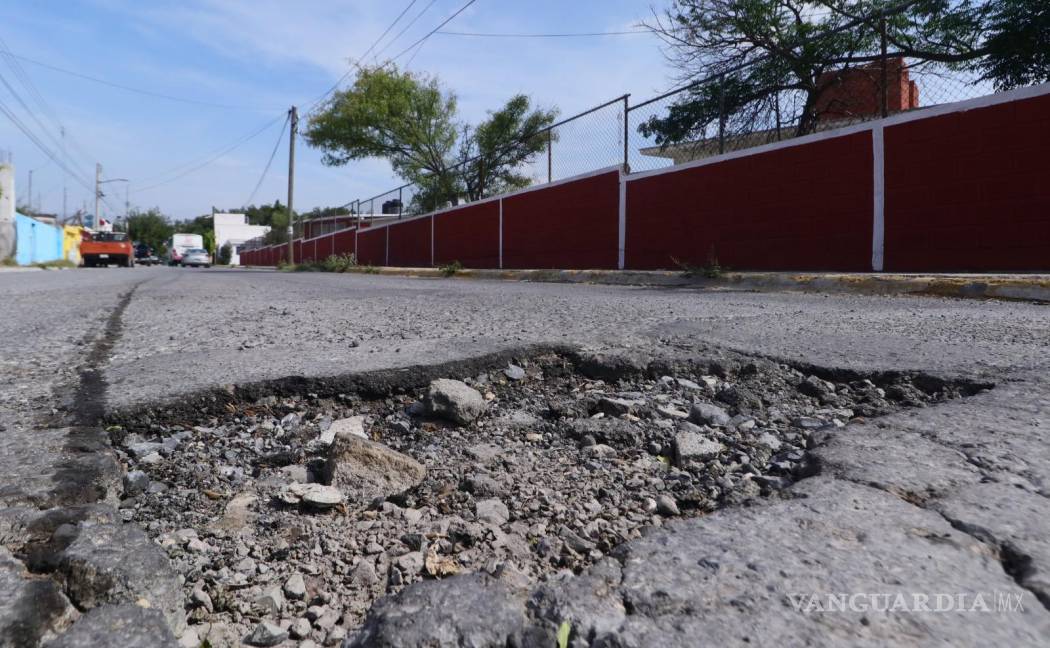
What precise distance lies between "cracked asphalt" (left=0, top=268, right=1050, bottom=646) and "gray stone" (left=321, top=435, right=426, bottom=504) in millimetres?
483

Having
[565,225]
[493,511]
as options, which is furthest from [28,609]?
[565,225]

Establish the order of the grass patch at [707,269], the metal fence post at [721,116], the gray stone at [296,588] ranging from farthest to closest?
1. the metal fence post at [721,116]
2. the grass patch at [707,269]
3. the gray stone at [296,588]

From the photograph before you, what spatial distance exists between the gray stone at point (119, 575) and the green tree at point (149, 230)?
8947 cm

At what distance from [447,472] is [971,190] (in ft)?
23.1

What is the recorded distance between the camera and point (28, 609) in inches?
37.1

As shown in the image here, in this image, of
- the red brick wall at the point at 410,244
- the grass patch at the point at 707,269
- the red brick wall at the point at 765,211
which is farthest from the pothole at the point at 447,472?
the red brick wall at the point at 410,244

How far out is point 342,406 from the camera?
2.11 meters

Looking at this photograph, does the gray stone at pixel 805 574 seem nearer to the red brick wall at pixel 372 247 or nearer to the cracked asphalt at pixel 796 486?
the cracked asphalt at pixel 796 486

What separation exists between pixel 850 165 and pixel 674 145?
3.30 metres

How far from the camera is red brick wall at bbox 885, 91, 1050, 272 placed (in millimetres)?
6168

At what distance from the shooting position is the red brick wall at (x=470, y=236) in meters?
15.0

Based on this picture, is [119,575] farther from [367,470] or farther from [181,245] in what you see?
[181,245]

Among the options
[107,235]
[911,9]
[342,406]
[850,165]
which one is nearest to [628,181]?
[850,165]

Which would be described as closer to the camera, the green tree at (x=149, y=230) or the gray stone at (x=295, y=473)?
the gray stone at (x=295, y=473)
